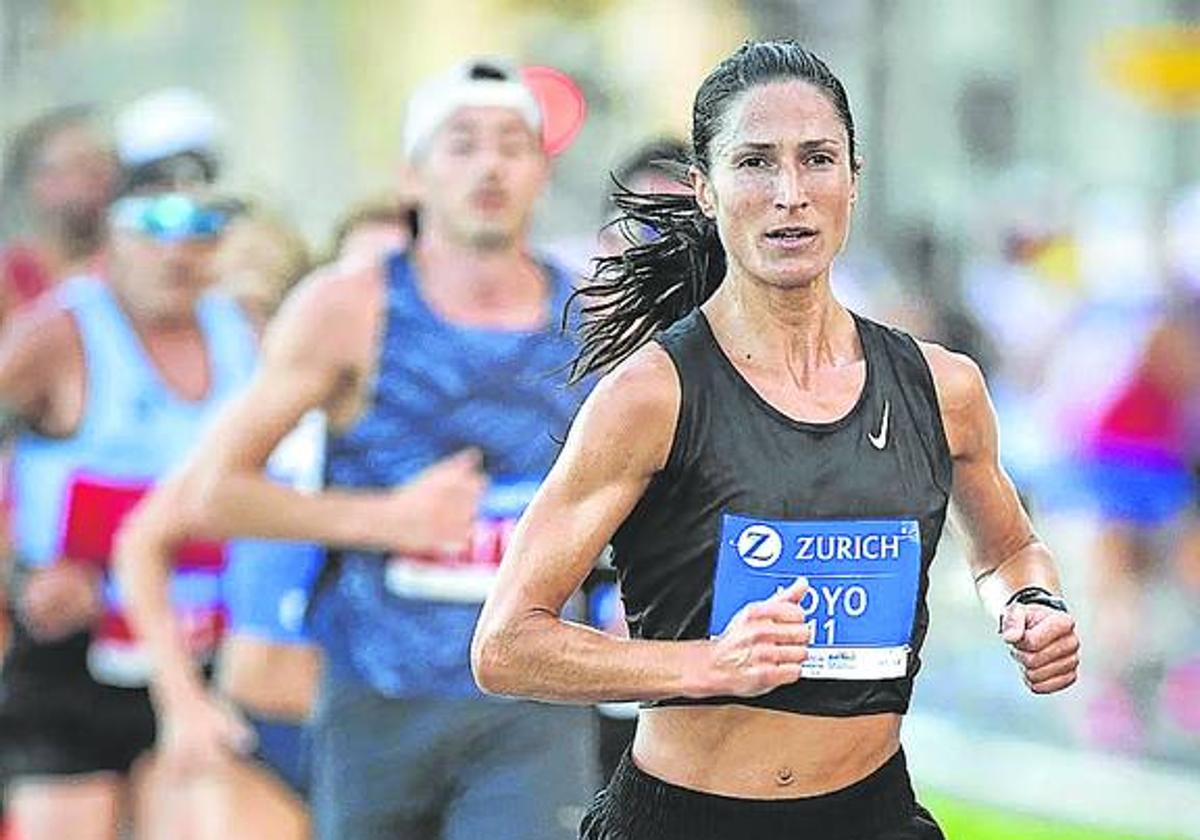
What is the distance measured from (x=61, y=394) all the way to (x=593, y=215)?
1505 cm

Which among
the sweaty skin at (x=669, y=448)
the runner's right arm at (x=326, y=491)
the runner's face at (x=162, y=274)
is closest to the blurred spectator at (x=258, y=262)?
the runner's face at (x=162, y=274)

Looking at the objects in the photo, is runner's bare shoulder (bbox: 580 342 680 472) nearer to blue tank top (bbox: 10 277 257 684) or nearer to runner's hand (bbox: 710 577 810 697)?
runner's hand (bbox: 710 577 810 697)

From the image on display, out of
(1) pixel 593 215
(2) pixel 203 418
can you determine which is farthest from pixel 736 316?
(1) pixel 593 215

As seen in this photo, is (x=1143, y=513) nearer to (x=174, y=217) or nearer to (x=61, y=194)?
(x=61, y=194)

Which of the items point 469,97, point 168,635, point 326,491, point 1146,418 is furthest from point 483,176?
point 1146,418

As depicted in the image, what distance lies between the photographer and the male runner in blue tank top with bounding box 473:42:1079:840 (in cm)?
494

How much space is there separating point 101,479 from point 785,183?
437cm

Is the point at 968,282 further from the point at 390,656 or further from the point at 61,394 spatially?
the point at 390,656

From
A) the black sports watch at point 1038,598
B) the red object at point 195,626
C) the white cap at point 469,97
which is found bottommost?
the black sports watch at point 1038,598

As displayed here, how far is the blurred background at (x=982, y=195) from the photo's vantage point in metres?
14.1

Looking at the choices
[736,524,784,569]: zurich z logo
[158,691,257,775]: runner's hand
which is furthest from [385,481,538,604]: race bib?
[736,524,784,569]: zurich z logo

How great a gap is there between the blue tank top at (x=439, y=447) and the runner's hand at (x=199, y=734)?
0.89 meters

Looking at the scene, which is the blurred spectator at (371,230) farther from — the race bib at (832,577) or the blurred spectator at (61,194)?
the race bib at (832,577)

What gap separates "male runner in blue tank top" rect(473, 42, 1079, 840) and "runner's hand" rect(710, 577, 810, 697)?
0.12 meters
